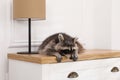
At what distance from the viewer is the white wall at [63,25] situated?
1744 mm

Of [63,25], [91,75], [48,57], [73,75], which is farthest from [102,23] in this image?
[48,57]

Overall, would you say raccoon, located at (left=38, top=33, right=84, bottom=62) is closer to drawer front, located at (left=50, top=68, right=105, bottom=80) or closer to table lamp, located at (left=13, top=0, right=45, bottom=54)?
drawer front, located at (left=50, top=68, right=105, bottom=80)

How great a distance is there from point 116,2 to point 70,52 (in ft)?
3.84

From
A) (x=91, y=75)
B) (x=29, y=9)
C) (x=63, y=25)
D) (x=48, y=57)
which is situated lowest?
(x=91, y=75)

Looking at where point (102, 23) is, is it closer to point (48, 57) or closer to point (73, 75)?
point (73, 75)

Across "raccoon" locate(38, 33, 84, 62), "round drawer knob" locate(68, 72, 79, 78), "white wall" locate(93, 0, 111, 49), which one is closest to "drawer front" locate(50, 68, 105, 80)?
"round drawer knob" locate(68, 72, 79, 78)

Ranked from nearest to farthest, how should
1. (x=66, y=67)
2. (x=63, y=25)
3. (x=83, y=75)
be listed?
1. (x=66, y=67)
2. (x=83, y=75)
3. (x=63, y=25)

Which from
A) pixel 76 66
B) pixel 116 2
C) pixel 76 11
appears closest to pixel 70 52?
pixel 76 66

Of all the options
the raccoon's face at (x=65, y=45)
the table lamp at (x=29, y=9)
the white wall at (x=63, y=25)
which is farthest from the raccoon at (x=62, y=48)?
the white wall at (x=63, y=25)

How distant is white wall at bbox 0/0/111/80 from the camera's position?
174 centimetres

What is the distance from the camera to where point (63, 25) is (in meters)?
Answer: 2.09

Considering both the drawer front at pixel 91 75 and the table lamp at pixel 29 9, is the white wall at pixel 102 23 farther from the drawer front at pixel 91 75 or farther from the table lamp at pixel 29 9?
the table lamp at pixel 29 9

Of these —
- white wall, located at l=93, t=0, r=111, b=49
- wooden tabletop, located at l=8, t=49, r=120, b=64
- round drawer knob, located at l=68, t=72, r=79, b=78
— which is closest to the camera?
wooden tabletop, located at l=8, t=49, r=120, b=64

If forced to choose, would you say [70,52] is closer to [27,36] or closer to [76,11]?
[27,36]
